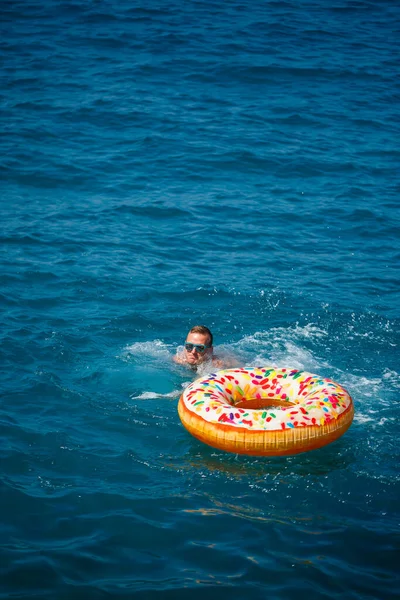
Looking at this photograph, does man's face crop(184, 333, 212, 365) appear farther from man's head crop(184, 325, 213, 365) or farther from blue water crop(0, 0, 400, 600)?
blue water crop(0, 0, 400, 600)

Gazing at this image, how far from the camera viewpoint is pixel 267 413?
7.11 metres

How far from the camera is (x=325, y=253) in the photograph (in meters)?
12.5

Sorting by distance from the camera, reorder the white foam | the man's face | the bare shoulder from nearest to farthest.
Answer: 1. the man's face
2. the bare shoulder
3. the white foam

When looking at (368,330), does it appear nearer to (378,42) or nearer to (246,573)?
(246,573)

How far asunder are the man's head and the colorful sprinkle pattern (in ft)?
1.98

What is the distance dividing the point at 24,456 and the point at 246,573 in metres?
2.64

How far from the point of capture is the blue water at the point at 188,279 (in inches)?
239

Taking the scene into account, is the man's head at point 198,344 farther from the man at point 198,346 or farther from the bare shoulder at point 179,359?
the bare shoulder at point 179,359

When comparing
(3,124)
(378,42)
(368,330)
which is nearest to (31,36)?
(3,124)

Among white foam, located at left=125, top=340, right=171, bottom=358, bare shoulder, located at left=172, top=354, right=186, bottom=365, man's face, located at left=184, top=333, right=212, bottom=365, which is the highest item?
Answer: man's face, located at left=184, top=333, right=212, bottom=365

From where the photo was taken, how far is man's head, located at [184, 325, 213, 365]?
854cm

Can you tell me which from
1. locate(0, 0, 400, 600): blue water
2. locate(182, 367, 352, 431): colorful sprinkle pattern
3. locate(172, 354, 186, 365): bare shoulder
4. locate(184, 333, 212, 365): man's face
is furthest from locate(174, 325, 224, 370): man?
locate(182, 367, 352, 431): colorful sprinkle pattern

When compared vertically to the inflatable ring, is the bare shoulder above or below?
below

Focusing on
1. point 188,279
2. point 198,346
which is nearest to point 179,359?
point 198,346
